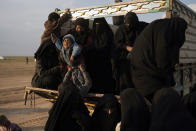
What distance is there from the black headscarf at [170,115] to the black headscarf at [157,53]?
0.66 metres

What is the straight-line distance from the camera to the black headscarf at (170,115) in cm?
207

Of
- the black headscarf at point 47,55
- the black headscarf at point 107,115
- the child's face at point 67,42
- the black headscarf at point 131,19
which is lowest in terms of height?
the black headscarf at point 107,115

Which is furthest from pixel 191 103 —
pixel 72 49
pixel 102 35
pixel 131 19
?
pixel 102 35

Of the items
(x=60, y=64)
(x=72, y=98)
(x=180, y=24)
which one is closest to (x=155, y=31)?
(x=180, y=24)

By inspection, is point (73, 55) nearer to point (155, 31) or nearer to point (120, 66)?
point (120, 66)

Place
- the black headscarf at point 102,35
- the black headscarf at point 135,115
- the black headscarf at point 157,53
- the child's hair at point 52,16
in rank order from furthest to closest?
the black headscarf at point 102,35, the child's hair at point 52,16, the black headscarf at point 157,53, the black headscarf at point 135,115

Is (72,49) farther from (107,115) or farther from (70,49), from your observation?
(107,115)

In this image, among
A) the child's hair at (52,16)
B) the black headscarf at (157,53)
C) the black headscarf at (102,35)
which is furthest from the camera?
the black headscarf at (102,35)

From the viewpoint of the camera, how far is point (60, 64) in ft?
13.4

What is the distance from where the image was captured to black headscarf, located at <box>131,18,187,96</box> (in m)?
2.76

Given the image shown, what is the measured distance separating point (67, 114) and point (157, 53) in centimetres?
136

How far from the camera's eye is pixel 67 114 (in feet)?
9.94

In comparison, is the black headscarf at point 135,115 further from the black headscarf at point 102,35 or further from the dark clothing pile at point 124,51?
the black headscarf at point 102,35

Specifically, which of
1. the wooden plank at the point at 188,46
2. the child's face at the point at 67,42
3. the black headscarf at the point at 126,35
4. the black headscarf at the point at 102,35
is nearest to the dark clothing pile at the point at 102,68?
the black headscarf at the point at 102,35
